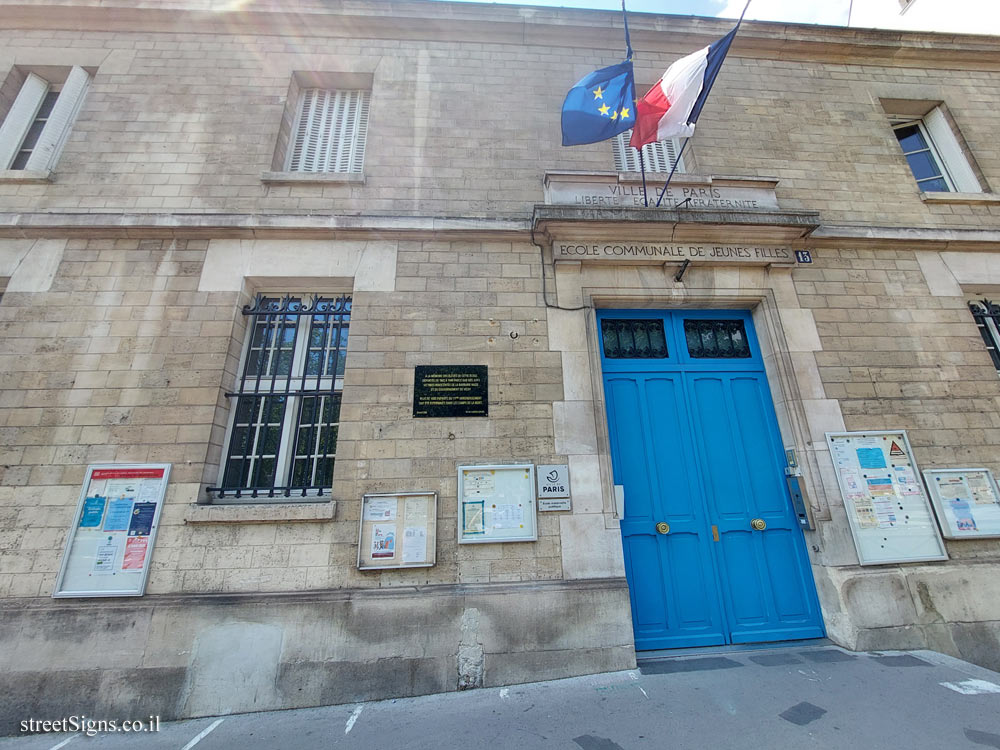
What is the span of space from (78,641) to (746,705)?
4.99 metres

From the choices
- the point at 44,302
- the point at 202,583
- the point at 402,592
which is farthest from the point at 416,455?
the point at 44,302

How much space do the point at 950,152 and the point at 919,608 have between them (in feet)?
20.8

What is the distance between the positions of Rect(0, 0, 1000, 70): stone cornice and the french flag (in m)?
2.01

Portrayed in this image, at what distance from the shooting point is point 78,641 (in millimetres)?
3299

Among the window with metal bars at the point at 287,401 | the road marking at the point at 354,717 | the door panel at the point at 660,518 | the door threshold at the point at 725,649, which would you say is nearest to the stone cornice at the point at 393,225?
the window with metal bars at the point at 287,401

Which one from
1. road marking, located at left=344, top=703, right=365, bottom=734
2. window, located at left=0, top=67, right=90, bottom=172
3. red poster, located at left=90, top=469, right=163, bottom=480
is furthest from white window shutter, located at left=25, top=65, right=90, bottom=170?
road marking, located at left=344, top=703, right=365, bottom=734

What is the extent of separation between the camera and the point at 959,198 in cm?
546

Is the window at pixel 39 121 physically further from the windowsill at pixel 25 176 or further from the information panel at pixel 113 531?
the information panel at pixel 113 531

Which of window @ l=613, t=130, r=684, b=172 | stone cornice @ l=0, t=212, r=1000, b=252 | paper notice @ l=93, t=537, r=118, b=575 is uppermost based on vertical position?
window @ l=613, t=130, r=684, b=172

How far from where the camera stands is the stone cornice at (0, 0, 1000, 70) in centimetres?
554

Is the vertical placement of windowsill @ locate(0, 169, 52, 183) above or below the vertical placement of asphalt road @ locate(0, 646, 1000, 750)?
above

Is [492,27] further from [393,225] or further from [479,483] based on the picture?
[479,483]

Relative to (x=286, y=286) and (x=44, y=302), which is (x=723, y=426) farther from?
(x=44, y=302)

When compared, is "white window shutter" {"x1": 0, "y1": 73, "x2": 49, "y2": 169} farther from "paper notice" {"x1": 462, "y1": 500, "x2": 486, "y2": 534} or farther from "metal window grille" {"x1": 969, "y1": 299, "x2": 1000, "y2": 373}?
"metal window grille" {"x1": 969, "y1": 299, "x2": 1000, "y2": 373}
